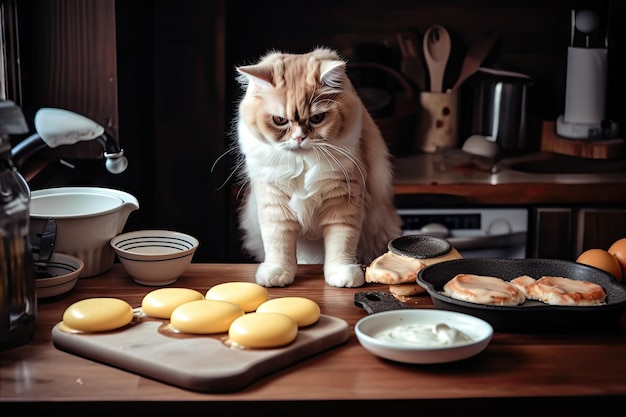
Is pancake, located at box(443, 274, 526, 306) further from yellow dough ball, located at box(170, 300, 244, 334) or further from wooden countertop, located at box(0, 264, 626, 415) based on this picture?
yellow dough ball, located at box(170, 300, 244, 334)

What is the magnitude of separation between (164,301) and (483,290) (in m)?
0.51

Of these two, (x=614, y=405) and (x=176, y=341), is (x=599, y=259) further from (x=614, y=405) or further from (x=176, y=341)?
(x=176, y=341)

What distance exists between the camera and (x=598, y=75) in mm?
3021

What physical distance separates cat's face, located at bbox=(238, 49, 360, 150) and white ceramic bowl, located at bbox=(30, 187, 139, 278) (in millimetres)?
314

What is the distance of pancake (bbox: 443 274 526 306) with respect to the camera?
1.27 meters

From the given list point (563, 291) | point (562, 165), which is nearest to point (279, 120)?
point (563, 291)

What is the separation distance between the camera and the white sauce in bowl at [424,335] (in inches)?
45.6

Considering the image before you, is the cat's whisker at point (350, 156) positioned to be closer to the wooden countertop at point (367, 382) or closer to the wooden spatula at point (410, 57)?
the wooden countertop at point (367, 382)

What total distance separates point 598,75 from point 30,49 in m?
1.99

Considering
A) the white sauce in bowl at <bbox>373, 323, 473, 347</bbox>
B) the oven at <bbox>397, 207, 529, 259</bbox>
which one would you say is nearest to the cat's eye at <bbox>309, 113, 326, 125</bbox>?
the white sauce in bowl at <bbox>373, 323, 473, 347</bbox>

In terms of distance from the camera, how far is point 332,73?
1.60m

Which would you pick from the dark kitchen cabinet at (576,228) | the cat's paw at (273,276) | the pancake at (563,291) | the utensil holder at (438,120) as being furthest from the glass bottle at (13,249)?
the utensil holder at (438,120)

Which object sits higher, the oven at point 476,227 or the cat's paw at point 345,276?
the cat's paw at point 345,276

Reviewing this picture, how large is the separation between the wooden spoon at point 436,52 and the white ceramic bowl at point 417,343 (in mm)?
2014
